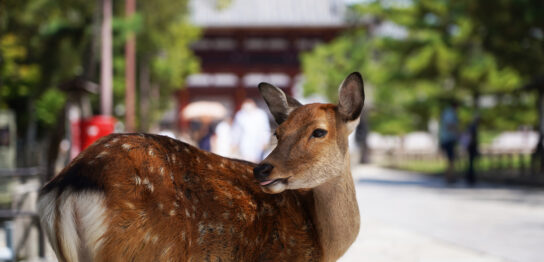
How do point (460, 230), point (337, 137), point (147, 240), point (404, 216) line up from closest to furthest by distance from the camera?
point (147, 240) → point (337, 137) → point (460, 230) → point (404, 216)

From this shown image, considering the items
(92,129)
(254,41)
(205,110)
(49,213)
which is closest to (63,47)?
(205,110)

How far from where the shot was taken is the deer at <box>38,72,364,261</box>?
270cm

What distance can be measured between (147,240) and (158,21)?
2404cm

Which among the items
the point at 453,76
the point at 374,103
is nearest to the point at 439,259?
the point at 453,76

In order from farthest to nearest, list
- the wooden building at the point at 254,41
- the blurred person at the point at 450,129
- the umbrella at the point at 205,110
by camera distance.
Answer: the wooden building at the point at 254,41 → the blurred person at the point at 450,129 → the umbrella at the point at 205,110

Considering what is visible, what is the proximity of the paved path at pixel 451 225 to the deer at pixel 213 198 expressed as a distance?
3509 millimetres

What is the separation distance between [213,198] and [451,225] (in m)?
7.07

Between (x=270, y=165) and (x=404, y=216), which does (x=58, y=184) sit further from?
(x=404, y=216)

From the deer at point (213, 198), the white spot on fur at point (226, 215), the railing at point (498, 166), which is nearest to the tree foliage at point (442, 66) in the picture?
the railing at point (498, 166)

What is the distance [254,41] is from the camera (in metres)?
46.3

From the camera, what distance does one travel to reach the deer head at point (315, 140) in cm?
313

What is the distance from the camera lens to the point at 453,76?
2486cm

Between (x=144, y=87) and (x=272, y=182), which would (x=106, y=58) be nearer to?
(x=272, y=182)

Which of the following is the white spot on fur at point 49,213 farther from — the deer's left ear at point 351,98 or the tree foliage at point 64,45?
the tree foliage at point 64,45
